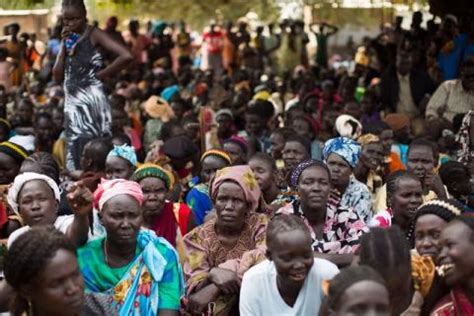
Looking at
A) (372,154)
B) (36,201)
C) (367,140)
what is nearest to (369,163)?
(372,154)

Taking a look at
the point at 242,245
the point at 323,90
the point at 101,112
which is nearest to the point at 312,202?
the point at 242,245

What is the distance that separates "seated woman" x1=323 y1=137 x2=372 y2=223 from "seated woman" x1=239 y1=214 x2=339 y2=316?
2233 mm

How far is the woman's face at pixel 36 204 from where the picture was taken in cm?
637

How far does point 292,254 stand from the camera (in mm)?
5559

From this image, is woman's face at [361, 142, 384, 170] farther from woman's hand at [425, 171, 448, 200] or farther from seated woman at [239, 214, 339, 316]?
seated woman at [239, 214, 339, 316]

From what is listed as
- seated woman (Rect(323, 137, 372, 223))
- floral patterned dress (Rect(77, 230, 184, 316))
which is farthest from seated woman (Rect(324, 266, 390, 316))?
seated woman (Rect(323, 137, 372, 223))

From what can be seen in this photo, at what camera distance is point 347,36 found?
26172mm

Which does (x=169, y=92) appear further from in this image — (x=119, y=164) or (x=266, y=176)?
(x=119, y=164)

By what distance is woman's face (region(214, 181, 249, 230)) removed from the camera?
6.64 m

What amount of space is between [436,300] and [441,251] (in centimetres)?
24

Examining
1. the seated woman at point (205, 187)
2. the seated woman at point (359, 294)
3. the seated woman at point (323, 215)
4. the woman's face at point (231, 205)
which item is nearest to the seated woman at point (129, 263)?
the woman's face at point (231, 205)

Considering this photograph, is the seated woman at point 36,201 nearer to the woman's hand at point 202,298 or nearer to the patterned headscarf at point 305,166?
the woman's hand at point 202,298

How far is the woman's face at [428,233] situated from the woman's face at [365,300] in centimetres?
128

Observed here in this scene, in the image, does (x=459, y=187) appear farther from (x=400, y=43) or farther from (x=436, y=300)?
(x=400, y=43)
